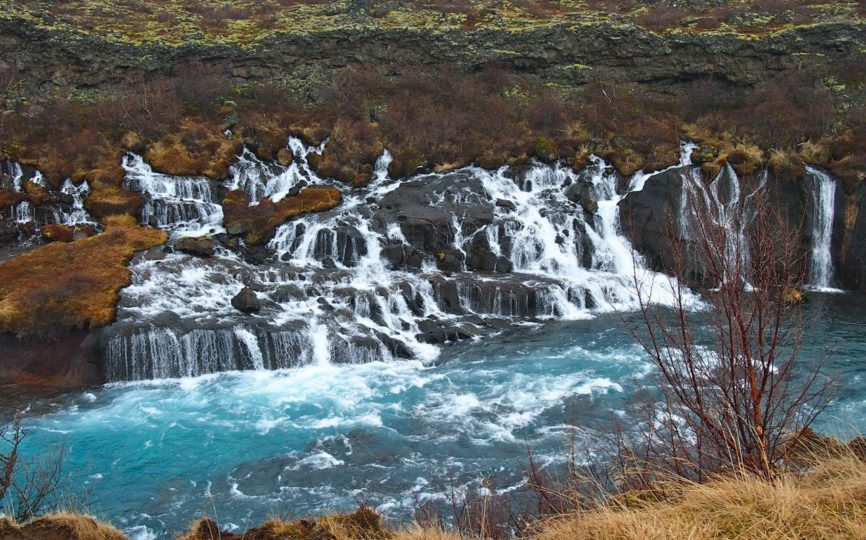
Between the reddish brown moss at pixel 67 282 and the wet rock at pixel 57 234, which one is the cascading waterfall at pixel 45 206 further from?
the reddish brown moss at pixel 67 282

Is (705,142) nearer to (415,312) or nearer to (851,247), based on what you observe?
(851,247)

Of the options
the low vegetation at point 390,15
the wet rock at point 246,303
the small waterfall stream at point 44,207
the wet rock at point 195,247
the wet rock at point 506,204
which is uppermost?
the low vegetation at point 390,15

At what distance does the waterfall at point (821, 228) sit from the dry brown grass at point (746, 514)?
1019 inches

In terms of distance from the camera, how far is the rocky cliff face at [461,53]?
38812mm

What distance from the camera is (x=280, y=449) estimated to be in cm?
1577

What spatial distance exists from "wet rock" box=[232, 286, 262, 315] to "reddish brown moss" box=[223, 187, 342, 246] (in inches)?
225

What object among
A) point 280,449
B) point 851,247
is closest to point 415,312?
point 280,449

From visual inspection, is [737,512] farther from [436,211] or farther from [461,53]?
[461,53]

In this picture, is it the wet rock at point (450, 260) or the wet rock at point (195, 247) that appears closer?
the wet rock at point (195, 247)

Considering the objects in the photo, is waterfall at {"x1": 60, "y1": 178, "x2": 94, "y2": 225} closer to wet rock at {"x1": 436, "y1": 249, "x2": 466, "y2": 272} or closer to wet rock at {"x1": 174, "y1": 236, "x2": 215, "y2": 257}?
wet rock at {"x1": 174, "y1": 236, "x2": 215, "y2": 257}

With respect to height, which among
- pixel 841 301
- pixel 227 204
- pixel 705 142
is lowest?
pixel 841 301

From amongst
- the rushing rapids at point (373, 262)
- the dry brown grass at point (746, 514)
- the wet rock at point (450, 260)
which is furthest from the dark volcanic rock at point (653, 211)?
the dry brown grass at point (746, 514)

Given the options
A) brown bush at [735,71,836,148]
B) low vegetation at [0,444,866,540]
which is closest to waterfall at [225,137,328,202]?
brown bush at [735,71,836,148]

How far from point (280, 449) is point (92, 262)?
1373 centimetres
